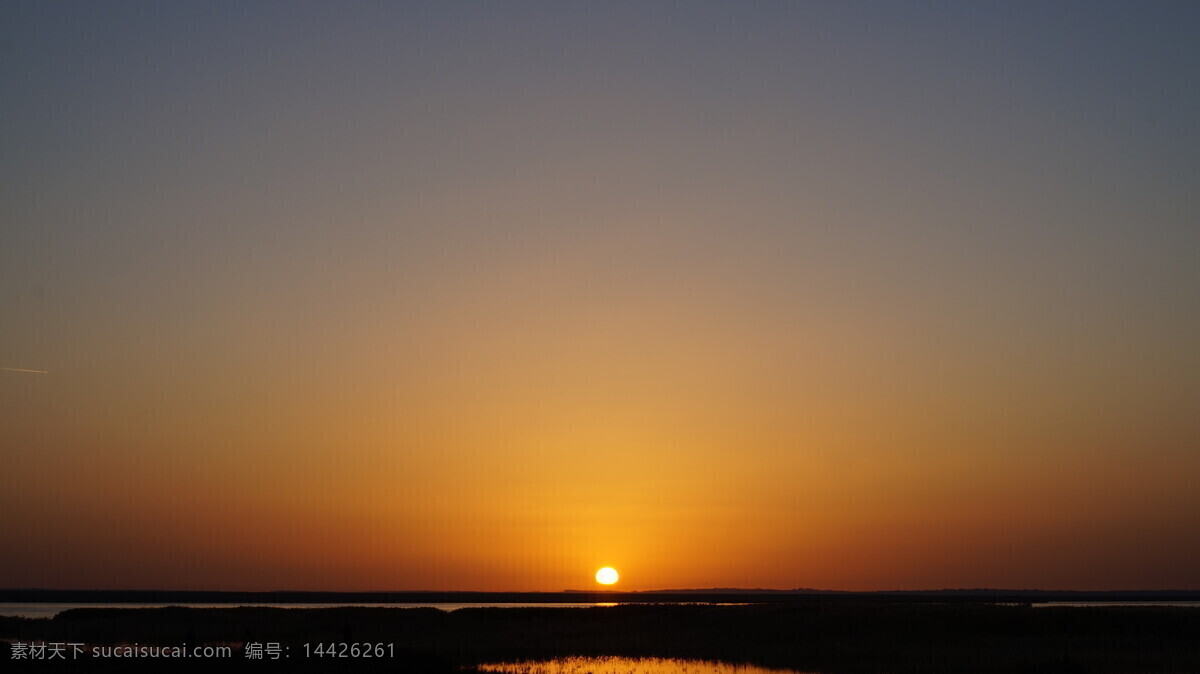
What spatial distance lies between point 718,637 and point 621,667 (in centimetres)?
1130

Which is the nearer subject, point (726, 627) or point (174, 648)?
point (174, 648)

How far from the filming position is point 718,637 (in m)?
55.5

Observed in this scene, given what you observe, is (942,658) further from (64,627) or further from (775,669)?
(64,627)

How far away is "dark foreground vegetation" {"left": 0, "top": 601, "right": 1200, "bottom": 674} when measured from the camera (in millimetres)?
42938

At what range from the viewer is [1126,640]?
52.9 m

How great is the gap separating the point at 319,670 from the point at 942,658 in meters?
24.8

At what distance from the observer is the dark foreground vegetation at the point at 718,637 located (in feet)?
141

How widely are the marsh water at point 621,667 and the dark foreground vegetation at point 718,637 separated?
1524mm

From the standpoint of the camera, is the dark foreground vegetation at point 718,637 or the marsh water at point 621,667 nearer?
the dark foreground vegetation at point 718,637

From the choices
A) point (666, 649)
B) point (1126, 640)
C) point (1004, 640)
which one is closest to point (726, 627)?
point (666, 649)

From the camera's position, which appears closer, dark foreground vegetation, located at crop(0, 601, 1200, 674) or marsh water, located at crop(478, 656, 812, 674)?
dark foreground vegetation, located at crop(0, 601, 1200, 674)

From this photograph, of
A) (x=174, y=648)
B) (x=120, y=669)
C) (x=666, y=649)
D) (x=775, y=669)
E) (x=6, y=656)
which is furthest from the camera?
(x=666, y=649)

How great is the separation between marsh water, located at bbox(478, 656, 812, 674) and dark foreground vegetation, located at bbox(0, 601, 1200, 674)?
1.52 meters

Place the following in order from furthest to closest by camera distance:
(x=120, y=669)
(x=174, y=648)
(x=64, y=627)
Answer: (x=64, y=627) < (x=174, y=648) < (x=120, y=669)
